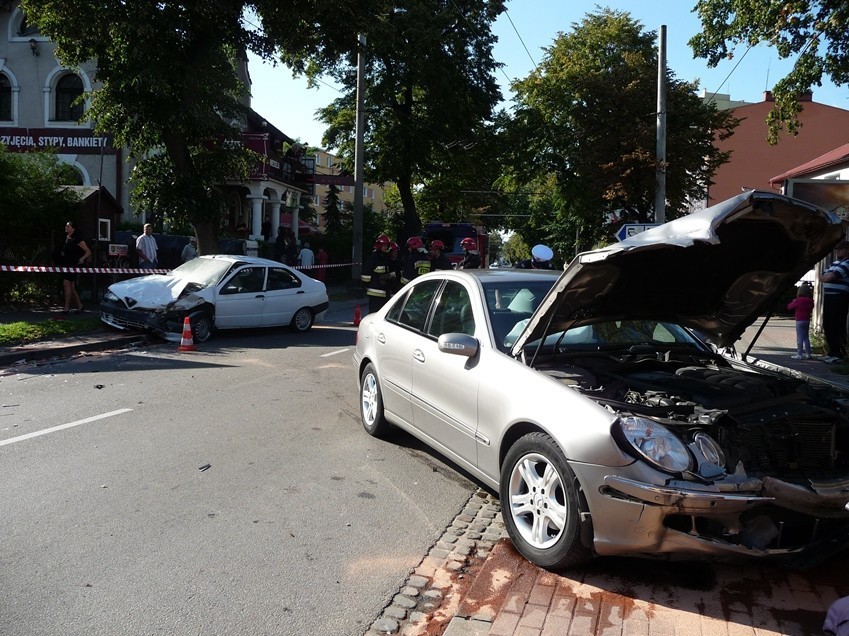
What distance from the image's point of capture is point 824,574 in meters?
4.11

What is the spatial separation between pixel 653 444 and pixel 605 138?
26.6 m

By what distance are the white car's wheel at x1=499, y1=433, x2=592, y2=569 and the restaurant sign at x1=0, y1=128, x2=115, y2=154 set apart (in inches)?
1152

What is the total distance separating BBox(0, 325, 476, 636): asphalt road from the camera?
3.71m

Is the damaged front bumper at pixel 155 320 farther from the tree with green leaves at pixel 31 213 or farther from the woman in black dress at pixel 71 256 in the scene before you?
the tree with green leaves at pixel 31 213

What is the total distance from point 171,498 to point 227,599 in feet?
5.30

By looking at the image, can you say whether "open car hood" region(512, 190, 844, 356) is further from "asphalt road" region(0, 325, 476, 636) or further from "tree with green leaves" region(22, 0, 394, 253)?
"tree with green leaves" region(22, 0, 394, 253)

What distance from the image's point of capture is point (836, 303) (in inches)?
447

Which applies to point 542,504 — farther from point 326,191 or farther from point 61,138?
point 326,191

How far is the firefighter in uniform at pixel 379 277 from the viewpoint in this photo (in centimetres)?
1345

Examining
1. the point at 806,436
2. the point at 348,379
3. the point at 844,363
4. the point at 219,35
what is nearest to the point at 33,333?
the point at 348,379

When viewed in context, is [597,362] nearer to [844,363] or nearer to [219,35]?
[844,363]

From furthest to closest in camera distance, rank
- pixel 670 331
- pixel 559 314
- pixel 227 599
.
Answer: pixel 670 331 < pixel 559 314 < pixel 227 599

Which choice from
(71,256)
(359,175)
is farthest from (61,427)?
(359,175)

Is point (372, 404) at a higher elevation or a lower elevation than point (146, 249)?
lower
